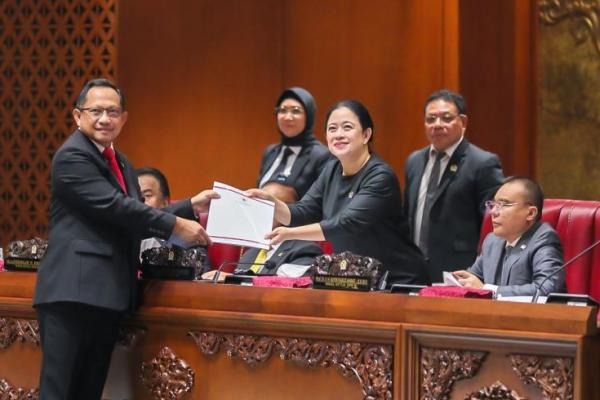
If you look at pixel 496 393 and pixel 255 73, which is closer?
pixel 496 393

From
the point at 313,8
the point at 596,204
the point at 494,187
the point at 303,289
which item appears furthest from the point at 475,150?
the point at 313,8

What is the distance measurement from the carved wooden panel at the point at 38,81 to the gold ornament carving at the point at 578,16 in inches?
108

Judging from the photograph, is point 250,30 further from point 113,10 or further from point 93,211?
point 93,211

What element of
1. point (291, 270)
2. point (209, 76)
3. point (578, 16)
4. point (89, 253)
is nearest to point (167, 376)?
point (89, 253)

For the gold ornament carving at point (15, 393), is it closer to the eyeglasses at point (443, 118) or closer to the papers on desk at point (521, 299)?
the papers on desk at point (521, 299)

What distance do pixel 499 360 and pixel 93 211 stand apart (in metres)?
1.55

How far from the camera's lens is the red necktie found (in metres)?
4.76

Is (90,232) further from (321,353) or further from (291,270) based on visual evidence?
(291,270)

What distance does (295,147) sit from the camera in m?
6.38

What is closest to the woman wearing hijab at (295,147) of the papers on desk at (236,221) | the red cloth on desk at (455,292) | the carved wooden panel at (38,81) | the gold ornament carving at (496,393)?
the papers on desk at (236,221)

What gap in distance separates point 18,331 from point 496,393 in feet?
6.46

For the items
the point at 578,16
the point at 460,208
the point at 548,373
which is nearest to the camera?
the point at 548,373

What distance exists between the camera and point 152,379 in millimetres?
4695

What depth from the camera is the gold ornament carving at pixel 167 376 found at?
4.61m
